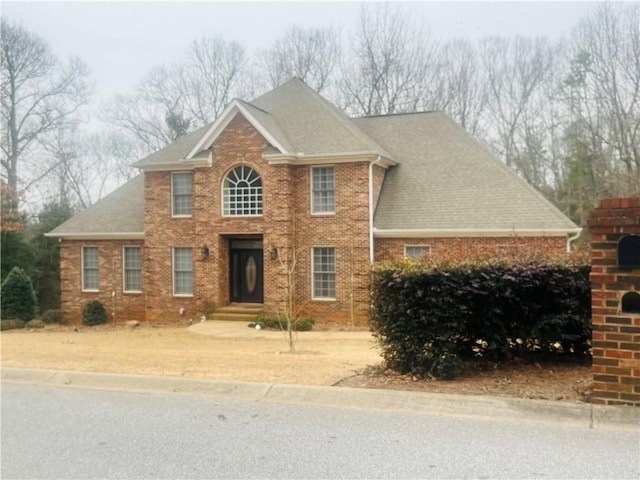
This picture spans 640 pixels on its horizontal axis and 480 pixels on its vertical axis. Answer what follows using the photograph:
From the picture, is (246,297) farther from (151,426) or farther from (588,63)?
(588,63)

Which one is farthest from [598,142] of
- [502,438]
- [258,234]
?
[502,438]

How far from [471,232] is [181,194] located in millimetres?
11258

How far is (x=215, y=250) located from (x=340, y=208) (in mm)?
4917

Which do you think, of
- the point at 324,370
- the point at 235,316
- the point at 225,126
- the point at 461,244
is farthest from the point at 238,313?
the point at 324,370

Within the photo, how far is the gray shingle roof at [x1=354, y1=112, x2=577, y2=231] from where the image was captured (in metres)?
18.7

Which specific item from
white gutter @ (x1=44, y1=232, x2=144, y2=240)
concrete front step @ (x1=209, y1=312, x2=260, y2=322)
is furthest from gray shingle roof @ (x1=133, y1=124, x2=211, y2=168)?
concrete front step @ (x1=209, y1=312, x2=260, y2=322)

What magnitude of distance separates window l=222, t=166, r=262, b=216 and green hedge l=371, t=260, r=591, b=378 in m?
13.6

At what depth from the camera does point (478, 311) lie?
7164 millimetres

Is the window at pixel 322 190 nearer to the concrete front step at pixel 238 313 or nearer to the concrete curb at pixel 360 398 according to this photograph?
the concrete front step at pixel 238 313

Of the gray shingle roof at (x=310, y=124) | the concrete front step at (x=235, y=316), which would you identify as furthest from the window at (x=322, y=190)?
the concrete front step at (x=235, y=316)

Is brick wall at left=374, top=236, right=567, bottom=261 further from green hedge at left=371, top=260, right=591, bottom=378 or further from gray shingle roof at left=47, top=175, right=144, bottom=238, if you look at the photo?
gray shingle roof at left=47, top=175, right=144, bottom=238

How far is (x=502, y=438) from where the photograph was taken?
16.5ft

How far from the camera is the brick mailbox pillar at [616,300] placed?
18.1 feet

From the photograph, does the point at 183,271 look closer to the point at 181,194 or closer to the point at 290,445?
the point at 181,194
